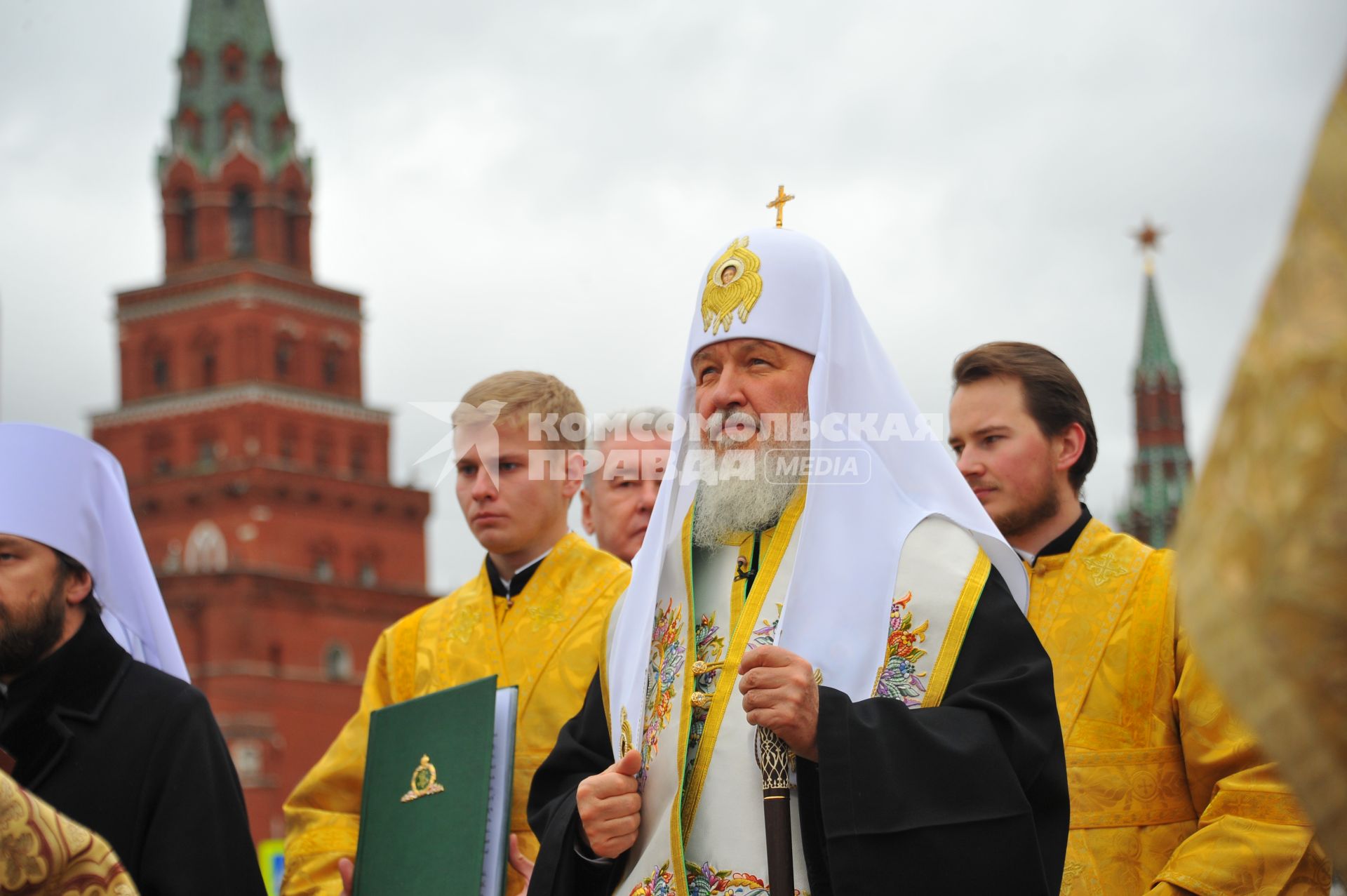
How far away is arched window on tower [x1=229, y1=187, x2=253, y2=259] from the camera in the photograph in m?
56.9

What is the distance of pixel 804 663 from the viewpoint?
323 centimetres

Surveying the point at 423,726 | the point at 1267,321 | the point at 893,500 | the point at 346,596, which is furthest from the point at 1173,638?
the point at 346,596

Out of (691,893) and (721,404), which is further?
(721,404)

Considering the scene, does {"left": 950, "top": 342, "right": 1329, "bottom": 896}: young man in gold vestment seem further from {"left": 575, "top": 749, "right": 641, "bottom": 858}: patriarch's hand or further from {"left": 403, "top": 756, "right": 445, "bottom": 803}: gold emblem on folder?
{"left": 403, "top": 756, "right": 445, "bottom": 803}: gold emblem on folder

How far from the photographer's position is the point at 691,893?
3473mm

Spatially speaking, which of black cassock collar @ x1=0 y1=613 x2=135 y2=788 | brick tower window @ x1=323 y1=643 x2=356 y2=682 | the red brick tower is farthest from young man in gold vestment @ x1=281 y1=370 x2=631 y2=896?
brick tower window @ x1=323 y1=643 x2=356 y2=682

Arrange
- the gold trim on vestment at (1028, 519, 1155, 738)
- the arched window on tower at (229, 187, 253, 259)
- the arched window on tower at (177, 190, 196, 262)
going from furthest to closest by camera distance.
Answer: the arched window on tower at (177, 190, 196, 262), the arched window on tower at (229, 187, 253, 259), the gold trim on vestment at (1028, 519, 1155, 738)

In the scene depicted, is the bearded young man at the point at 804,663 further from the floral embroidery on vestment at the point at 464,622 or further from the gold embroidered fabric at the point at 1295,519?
the gold embroidered fabric at the point at 1295,519

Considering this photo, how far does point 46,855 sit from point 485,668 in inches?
108

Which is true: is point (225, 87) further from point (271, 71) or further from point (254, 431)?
point (254, 431)

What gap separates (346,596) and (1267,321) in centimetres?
5318

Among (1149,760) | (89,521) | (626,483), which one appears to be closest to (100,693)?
(89,521)

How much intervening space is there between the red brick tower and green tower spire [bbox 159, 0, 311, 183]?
0.21 ft

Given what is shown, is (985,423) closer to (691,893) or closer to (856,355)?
(856,355)
